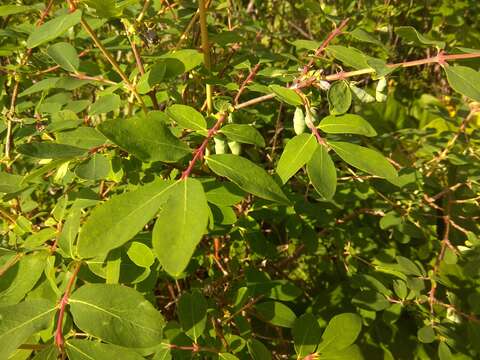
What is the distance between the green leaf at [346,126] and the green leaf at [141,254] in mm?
491

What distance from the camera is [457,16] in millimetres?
2684

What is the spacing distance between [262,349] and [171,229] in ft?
1.98

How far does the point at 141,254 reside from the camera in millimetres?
986

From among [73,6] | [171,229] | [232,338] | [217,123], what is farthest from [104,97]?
[232,338]

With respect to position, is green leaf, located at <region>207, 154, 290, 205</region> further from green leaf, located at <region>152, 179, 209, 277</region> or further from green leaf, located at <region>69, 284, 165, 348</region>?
green leaf, located at <region>69, 284, 165, 348</region>

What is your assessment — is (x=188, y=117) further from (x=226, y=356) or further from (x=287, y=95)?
(x=226, y=356)

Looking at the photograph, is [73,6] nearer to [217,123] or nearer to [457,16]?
[217,123]

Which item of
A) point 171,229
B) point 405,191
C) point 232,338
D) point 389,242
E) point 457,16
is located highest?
point 171,229

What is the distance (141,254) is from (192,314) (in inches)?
10.6

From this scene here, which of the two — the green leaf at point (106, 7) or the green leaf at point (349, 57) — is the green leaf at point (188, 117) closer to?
the green leaf at point (106, 7)

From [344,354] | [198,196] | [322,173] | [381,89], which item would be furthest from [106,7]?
[344,354]

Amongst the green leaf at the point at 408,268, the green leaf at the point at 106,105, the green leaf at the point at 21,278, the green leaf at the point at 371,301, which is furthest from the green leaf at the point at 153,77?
the green leaf at the point at 408,268

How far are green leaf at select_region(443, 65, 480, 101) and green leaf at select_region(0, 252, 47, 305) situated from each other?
3.28 ft

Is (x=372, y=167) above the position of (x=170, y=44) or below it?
above
